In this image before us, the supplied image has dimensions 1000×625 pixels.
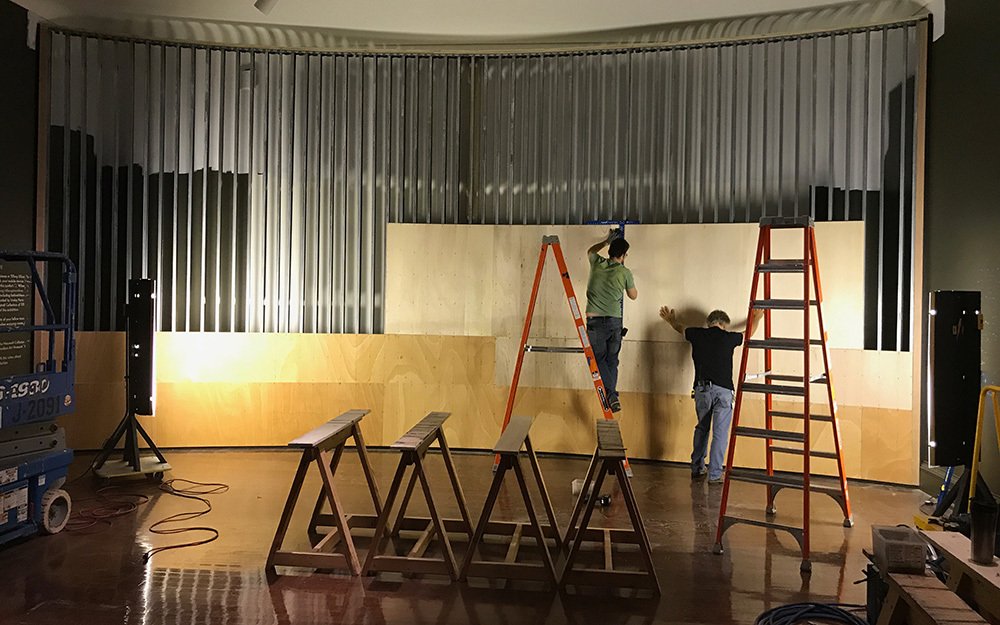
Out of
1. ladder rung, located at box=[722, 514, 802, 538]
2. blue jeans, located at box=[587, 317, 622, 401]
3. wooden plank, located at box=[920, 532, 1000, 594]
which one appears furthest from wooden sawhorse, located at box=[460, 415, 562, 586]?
blue jeans, located at box=[587, 317, 622, 401]

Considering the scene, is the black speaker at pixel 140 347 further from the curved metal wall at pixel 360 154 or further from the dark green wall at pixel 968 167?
the dark green wall at pixel 968 167

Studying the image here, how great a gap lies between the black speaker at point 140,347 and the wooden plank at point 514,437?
314cm

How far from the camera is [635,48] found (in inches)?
264

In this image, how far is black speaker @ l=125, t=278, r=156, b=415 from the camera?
571cm

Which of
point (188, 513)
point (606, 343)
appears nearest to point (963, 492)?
point (606, 343)

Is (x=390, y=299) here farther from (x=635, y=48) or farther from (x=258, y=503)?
(x=635, y=48)

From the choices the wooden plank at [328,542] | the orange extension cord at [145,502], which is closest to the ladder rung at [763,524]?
the wooden plank at [328,542]

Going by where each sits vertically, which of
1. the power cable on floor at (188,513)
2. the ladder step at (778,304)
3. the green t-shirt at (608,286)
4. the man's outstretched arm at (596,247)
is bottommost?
the power cable on floor at (188,513)

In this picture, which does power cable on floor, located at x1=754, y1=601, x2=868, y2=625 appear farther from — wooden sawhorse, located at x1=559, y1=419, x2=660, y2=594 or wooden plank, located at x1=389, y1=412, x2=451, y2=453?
wooden plank, located at x1=389, y1=412, x2=451, y2=453

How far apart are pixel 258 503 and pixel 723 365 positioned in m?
3.73

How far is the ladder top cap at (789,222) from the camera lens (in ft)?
Answer: 14.3

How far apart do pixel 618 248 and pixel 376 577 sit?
336 cm

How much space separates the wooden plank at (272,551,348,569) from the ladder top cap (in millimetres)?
3230

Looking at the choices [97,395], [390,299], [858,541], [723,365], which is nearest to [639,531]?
[858,541]
